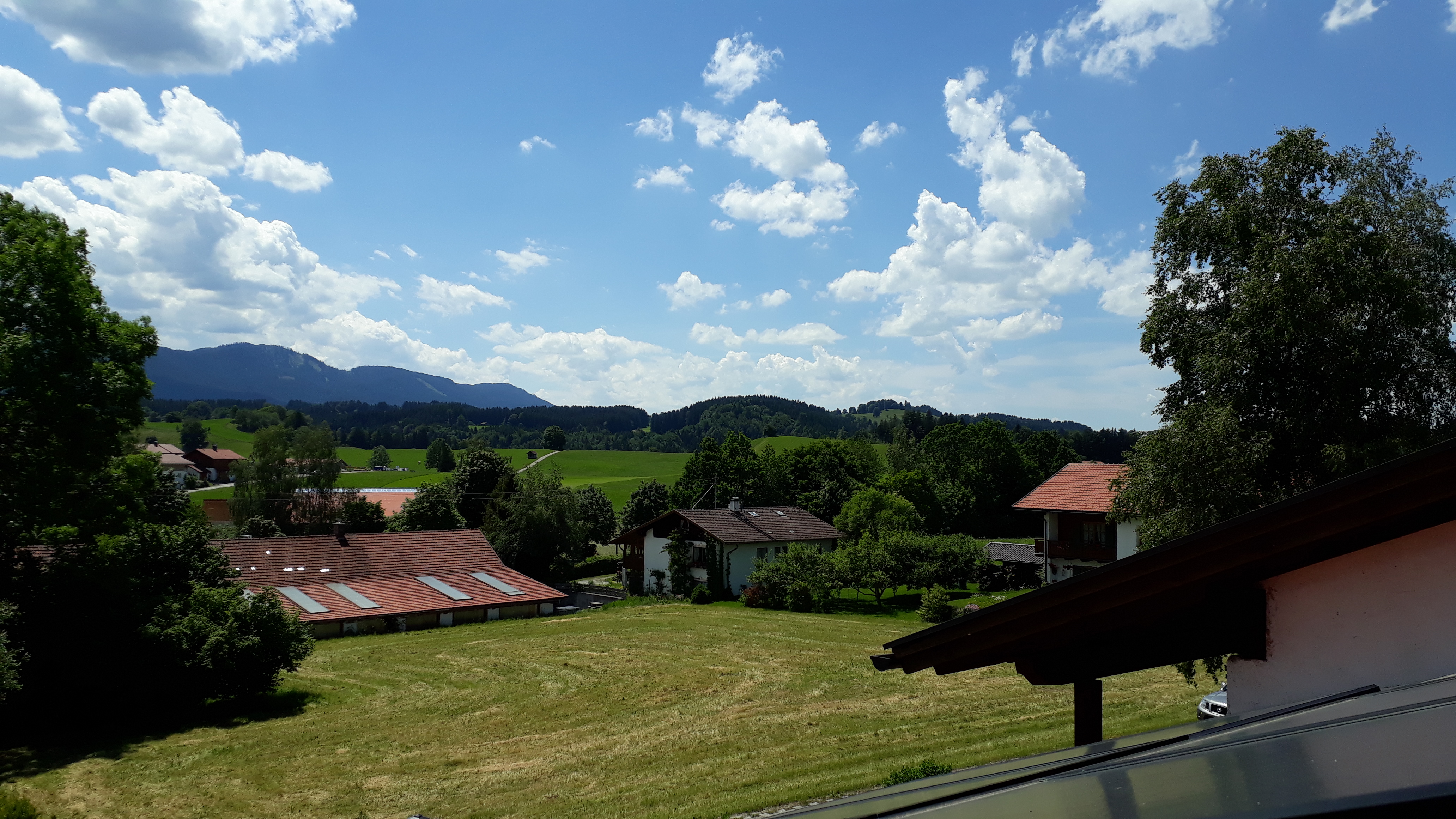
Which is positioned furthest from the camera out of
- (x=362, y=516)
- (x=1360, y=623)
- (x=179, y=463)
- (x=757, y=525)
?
(x=179, y=463)

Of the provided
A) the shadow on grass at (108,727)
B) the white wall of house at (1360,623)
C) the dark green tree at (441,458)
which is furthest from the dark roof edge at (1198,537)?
the dark green tree at (441,458)

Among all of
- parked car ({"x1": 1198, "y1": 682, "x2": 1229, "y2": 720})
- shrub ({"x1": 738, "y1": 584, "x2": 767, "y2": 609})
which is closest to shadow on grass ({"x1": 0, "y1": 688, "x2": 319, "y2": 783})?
parked car ({"x1": 1198, "y1": 682, "x2": 1229, "y2": 720})

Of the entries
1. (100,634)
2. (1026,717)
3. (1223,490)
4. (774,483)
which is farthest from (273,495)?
(1223,490)

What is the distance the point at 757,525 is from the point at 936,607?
17460mm

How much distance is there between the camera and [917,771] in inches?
459

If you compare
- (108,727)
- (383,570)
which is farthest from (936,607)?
(108,727)

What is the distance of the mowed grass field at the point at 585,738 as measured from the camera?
41.5 feet

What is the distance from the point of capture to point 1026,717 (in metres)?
16.5

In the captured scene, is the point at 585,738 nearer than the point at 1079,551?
Yes

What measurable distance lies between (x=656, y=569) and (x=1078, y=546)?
26.6 metres

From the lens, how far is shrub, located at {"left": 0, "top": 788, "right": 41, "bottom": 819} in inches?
337

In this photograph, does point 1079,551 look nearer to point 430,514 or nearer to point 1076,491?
point 1076,491

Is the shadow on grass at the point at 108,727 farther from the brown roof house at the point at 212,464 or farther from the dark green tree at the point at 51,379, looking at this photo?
the brown roof house at the point at 212,464

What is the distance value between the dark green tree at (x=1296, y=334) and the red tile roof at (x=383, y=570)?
34782mm
